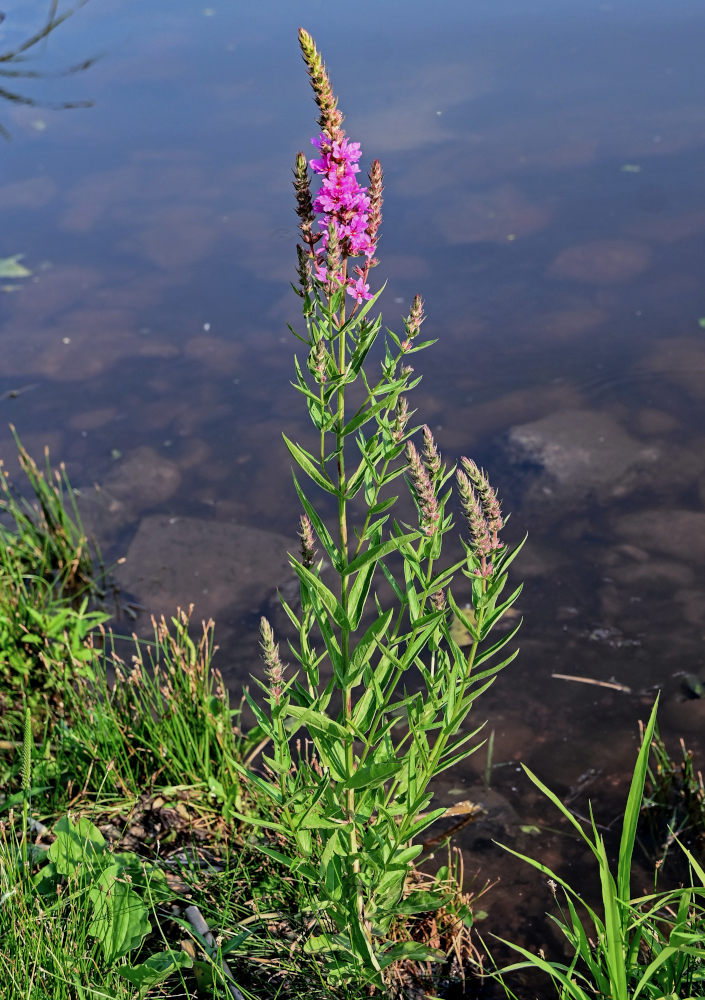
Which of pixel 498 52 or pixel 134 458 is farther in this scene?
pixel 498 52

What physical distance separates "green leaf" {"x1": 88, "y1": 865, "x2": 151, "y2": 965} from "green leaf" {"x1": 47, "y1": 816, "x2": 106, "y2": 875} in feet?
0.28

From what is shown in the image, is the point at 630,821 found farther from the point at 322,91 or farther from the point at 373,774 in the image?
the point at 322,91

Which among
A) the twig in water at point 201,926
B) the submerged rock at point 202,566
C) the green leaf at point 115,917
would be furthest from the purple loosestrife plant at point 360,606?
the submerged rock at point 202,566

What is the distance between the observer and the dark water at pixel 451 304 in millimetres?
4203

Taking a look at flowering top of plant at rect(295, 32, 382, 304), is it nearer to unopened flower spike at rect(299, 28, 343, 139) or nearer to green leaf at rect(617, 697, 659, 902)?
unopened flower spike at rect(299, 28, 343, 139)

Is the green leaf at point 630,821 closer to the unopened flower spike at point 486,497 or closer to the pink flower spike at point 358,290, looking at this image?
the unopened flower spike at point 486,497

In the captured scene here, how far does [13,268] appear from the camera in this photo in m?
7.51

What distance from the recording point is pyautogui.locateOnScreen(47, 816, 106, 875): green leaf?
233 cm

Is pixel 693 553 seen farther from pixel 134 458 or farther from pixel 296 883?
pixel 134 458

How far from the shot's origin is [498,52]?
371 inches

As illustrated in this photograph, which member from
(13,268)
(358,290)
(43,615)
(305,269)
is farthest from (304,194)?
(13,268)

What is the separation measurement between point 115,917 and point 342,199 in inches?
71.7

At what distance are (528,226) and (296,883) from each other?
5.79 metres

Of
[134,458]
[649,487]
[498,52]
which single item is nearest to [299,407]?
[134,458]
